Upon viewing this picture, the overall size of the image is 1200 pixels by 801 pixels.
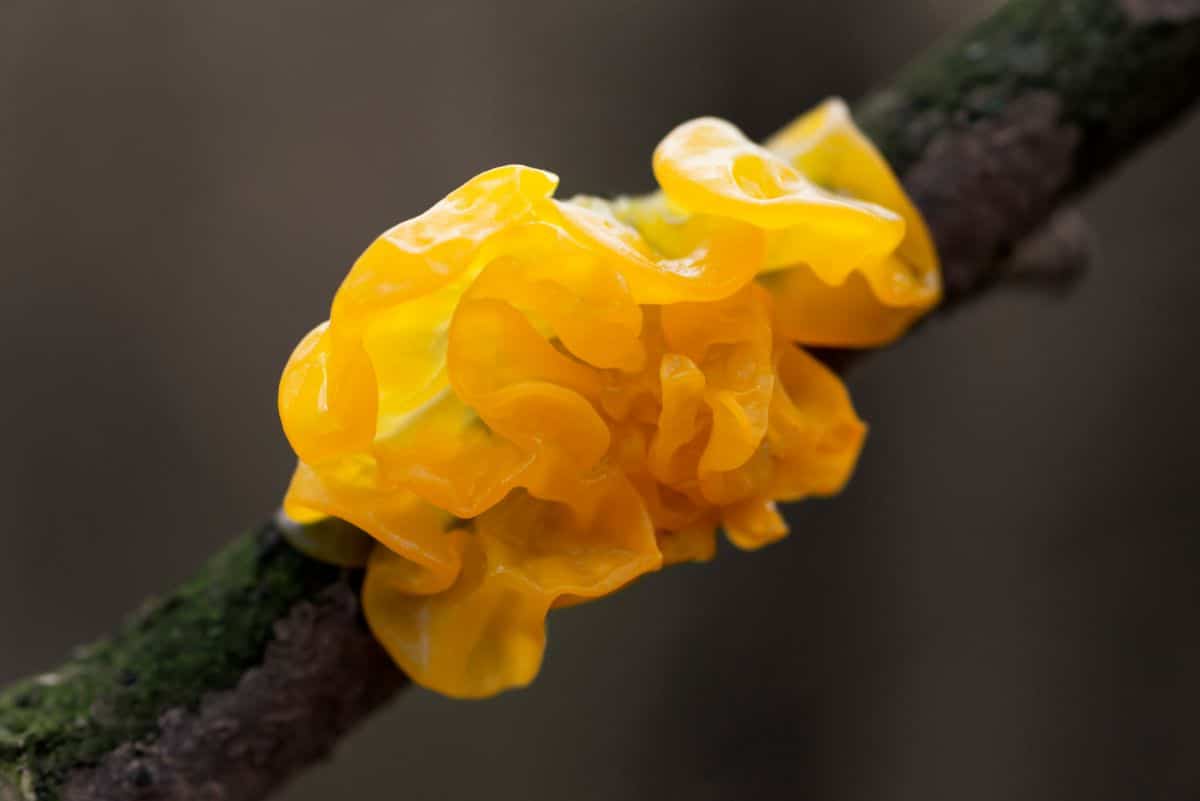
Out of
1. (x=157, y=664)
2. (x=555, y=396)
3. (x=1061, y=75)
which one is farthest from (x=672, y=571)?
(x=555, y=396)

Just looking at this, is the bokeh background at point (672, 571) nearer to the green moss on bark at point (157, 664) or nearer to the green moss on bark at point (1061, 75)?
the green moss on bark at point (1061, 75)

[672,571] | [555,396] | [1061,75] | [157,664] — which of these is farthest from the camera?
[672,571]

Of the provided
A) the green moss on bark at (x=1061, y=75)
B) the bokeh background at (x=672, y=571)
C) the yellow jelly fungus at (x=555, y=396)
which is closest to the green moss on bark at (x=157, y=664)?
the yellow jelly fungus at (x=555, y=396)

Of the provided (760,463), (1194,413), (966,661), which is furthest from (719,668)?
(760,463)

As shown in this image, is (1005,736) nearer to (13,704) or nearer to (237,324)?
(237,324)

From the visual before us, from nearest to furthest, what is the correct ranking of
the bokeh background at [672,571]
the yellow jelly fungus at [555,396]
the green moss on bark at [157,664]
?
1. the yellow jelly fungus at [555,396]
2. the green moss on bark at [157,664]
3. the bokeh background at [672,571]

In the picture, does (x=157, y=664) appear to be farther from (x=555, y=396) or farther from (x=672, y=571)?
(x=672, y=571)

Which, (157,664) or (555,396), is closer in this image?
(555,396)
